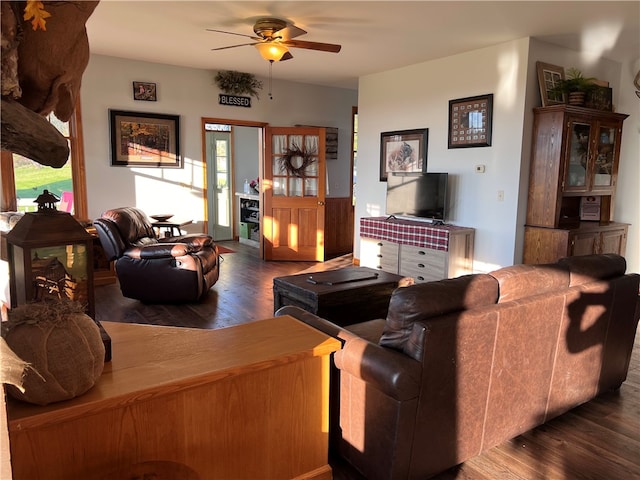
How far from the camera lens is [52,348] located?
1128mm

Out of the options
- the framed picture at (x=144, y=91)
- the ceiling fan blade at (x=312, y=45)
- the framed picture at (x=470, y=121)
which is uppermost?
the ceiling fan blade at (x=312, y=45)

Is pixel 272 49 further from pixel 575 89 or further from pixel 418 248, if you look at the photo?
pixel 575 89

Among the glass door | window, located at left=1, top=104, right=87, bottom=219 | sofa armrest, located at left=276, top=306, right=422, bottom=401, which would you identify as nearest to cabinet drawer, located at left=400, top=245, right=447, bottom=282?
sofa armrest, located at left=276, top=306, right=422, bottom=401

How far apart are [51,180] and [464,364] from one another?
534 cm

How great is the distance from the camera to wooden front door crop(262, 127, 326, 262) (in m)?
6.89

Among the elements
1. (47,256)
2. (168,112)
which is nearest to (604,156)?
(168,112)

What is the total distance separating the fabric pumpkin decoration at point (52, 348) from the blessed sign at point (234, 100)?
5.74 metres

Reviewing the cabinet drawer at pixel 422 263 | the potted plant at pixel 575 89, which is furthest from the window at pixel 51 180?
the potted plant at pixel 575 89

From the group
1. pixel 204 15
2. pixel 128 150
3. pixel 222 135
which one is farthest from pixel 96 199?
pixel 222 135

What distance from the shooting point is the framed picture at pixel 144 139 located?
5.80 metres

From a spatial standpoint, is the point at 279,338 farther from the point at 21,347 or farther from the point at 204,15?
the point at 204,15

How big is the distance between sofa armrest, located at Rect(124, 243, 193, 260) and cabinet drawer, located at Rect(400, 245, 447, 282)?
245cm

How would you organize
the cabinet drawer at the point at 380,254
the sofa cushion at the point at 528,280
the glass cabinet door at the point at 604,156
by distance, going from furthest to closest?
the cabinet drawer at the point at 380,254 < the glass cabinet door at the point at 604,156 < the sofa cushion at the point at 528,280

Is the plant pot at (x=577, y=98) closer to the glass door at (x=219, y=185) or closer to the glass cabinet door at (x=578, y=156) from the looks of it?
the glass cabinet door at (x=578, y=156)
